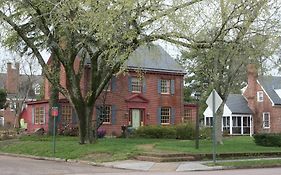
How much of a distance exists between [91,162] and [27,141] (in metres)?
12.2

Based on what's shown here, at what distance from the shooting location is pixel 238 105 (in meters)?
64.2

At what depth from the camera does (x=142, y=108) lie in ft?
159

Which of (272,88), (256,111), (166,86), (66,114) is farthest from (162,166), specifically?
(272,88)

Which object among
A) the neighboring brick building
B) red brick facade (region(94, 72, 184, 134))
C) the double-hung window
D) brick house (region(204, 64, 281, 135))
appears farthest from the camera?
brick house (region(204, 64, 281, 135))

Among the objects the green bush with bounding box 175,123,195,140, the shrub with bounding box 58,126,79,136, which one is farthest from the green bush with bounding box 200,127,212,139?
the shrub with bounding box 58,126,79,136

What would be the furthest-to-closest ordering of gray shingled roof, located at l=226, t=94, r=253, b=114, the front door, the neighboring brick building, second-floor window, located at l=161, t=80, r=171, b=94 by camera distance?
gray shingled roof, located at l=226, t=94, r=253, b=114 → the neighboring brick building → second-floor window, located at l=161, t=80, r=171, b=94 → the front door

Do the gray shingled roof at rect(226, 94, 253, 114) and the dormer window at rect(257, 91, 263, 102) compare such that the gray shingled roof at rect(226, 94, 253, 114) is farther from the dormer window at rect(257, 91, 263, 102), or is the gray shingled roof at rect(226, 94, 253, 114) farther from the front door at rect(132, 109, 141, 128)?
the front door at rect(132, 109, 141, 128)

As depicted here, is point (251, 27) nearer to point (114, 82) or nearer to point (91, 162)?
point (91, 162)

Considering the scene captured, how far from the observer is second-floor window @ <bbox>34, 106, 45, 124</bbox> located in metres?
47.7

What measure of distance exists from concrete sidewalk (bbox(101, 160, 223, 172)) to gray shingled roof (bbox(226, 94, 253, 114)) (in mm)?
38383

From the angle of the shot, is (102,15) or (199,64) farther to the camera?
(199,64)

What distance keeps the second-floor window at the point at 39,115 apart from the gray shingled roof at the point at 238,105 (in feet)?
79.7

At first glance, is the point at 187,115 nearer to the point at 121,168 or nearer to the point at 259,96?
the point at 259,96

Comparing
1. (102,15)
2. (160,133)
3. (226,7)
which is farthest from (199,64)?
(102,15)
